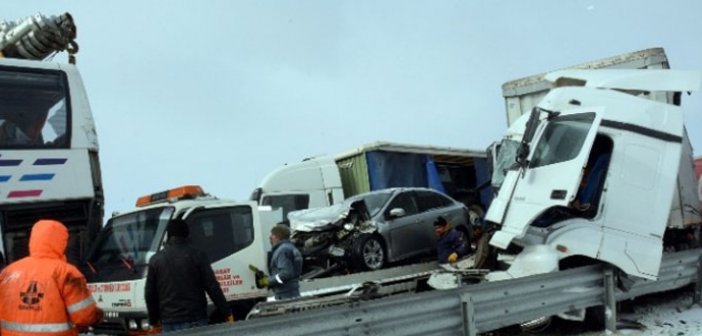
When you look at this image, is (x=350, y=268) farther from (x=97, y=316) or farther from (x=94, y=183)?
(x=97, y=316)

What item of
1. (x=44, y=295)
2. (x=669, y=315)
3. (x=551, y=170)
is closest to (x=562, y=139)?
(x=551, y=170)

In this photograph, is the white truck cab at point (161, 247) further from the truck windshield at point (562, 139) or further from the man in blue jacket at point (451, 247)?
the truck windshield at point (562, 139)

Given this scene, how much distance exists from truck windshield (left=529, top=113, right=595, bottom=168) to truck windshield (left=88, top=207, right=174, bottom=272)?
4157 millimetres

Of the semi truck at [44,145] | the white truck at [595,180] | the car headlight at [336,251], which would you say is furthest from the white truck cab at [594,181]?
the semi truck at [44,145]

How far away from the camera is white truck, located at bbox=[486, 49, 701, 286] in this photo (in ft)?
22.1

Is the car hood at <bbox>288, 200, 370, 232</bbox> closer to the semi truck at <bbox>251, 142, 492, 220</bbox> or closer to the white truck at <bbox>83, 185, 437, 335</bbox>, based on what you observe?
the white truck at <bbox>83, 185, 437, 335</bbox>

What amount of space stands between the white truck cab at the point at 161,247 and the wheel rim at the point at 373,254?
2519 millimetres

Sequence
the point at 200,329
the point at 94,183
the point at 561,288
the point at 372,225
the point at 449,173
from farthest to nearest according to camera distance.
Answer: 1. the point at 449,173
2. the point at 372,225
3. the point at 94,183
4. the point at 561,288
5. the point at 200,329

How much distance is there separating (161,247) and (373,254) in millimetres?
3910

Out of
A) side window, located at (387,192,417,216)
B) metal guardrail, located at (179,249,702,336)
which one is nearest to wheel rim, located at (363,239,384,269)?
side window, located at (387,192,417,216)

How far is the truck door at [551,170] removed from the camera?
6.66 metres

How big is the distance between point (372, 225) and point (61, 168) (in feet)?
14.9

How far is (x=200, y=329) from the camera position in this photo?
12.4ft

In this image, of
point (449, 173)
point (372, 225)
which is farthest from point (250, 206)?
point (449, 173)
